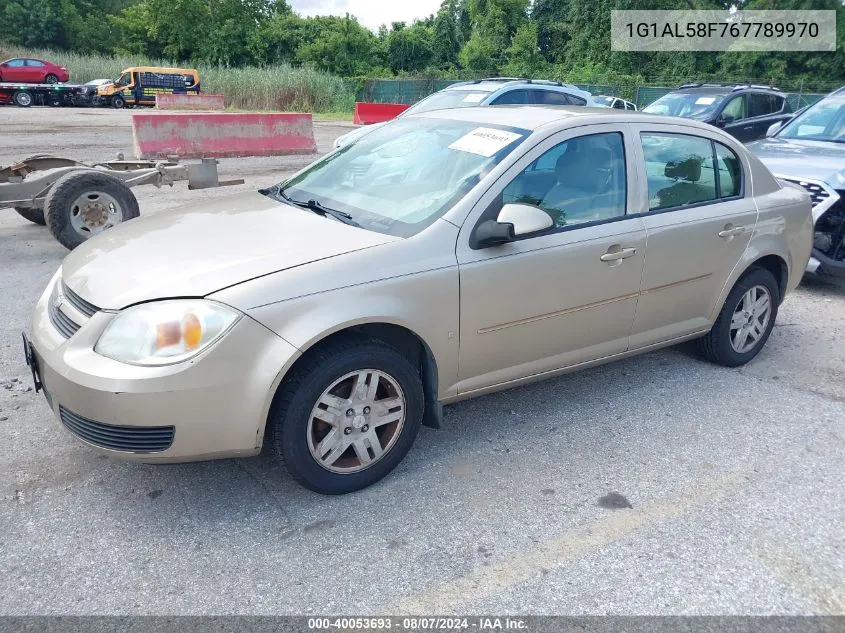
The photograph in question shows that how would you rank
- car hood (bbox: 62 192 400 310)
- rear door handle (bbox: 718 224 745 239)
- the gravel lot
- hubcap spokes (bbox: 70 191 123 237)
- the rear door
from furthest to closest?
hubcap spokes (bbox: 70 191 123 237)
rear door handle (bbox: 718 224 745 239)
the rear door
car hood (bbox: 62 192 400 310)
the gravel lot

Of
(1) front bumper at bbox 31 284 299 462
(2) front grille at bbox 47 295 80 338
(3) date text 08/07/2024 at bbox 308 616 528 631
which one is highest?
(2) front grille at bbox 47 295 80 338

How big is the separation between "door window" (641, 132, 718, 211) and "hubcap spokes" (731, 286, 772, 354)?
78cm

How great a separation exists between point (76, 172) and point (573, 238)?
5.30 metres

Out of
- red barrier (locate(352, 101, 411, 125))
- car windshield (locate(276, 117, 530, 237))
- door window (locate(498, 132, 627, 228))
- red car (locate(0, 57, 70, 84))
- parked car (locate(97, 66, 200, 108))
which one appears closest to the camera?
car windshield (locate(276, 117, 530, 237))

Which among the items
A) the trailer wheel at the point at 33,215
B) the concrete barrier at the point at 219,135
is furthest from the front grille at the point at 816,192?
the concrete barrier at the point at 219,135

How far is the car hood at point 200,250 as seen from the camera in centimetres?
284

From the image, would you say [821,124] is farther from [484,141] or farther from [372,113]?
[372,113]

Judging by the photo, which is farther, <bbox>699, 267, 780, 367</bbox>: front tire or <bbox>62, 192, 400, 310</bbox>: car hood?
<bbox>699, 267, 780, 367</bbox>: front tire

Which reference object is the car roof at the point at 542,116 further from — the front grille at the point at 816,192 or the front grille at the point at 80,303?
the front grille at the point at 816,192

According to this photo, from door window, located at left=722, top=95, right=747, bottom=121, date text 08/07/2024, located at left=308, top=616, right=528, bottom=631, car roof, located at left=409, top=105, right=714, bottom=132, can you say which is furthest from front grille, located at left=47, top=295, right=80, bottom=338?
door window, located at left=722, top=95, right=747, bottom=121

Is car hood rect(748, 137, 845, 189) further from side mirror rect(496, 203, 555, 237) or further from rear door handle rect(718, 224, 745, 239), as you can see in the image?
side mirror rect(496, 203, 555, 237)

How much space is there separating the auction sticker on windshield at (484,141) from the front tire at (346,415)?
119cm

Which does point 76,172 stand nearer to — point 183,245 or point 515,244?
point 183,245

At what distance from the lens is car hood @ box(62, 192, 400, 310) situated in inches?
112
